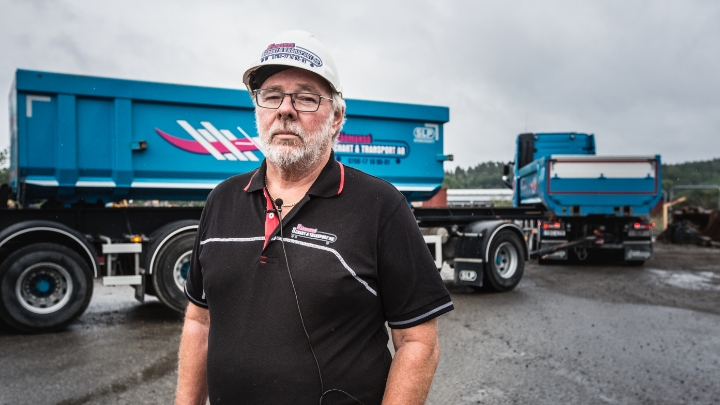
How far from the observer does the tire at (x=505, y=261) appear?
362 inches

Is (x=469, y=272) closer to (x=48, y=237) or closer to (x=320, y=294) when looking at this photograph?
(x=48, y=237)

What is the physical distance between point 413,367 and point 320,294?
0.38 meters

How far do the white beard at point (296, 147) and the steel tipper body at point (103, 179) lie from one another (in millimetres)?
5107

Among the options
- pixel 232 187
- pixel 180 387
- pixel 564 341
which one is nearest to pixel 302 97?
Result: pixel 232 187

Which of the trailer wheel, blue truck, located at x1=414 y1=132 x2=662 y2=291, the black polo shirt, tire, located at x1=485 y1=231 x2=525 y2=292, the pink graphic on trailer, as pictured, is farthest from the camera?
blue truck, located at x1=414 y1=132 x2=662 y2=291

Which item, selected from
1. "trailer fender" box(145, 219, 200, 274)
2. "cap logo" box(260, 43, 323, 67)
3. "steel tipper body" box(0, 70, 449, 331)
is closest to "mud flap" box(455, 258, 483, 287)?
"steel tipper body" box(0, 70, 449, 331)

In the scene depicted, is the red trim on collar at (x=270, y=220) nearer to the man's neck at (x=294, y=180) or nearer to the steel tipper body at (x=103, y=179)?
the man's neck at (x=294, y=180)

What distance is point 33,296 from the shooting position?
630cm

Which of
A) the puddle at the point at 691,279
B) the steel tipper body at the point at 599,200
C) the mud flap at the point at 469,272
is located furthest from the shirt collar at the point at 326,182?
the steel tipper body at the point at 599,200

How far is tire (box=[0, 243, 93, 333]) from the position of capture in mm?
6145

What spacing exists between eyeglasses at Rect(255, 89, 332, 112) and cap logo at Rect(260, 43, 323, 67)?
115 millimetres

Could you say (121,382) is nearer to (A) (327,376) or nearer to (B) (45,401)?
(B) (45,401)

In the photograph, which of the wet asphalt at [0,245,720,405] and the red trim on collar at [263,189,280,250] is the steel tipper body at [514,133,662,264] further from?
the red trim on collar at [263,189,280,250]

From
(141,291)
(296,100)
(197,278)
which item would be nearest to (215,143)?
(141,291)
